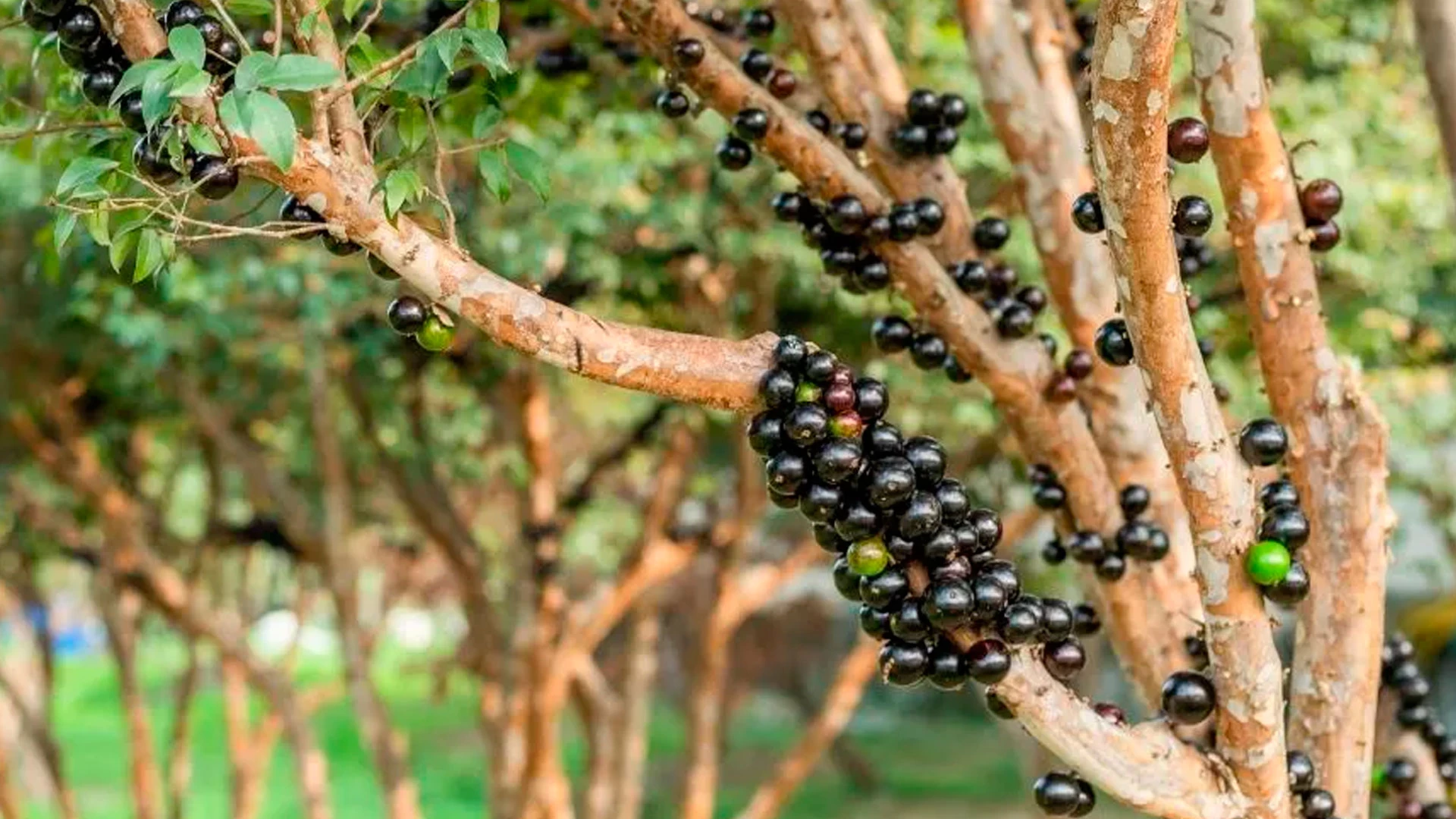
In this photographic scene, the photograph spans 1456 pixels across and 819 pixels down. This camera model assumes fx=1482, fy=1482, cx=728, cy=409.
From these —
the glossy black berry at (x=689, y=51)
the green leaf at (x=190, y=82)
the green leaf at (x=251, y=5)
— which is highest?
the green leaf at (x=190, y=82)

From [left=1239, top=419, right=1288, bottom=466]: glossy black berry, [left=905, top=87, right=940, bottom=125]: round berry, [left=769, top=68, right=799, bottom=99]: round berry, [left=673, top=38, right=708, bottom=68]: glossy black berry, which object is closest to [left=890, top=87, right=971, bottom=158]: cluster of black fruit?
[left=905, top=87, right=940, bottom=125]: round berry

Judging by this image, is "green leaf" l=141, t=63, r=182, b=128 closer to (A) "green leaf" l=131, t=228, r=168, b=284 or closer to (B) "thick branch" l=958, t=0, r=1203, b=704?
(A) "green leaf" l=131, t=228, r=168, b=284

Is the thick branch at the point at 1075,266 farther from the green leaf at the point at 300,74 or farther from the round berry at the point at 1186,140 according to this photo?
the green leaf at the point at 300,74

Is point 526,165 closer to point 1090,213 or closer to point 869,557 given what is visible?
point 869,557

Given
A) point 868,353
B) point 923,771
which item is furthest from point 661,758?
point 868,353

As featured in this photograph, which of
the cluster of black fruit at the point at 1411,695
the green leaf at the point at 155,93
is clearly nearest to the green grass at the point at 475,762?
the cluster of black fruit at the point at 1411,695

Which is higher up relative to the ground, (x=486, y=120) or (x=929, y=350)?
(x=486, y=120)

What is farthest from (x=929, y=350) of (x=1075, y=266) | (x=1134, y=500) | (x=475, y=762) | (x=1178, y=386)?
(x=475, y=762)
